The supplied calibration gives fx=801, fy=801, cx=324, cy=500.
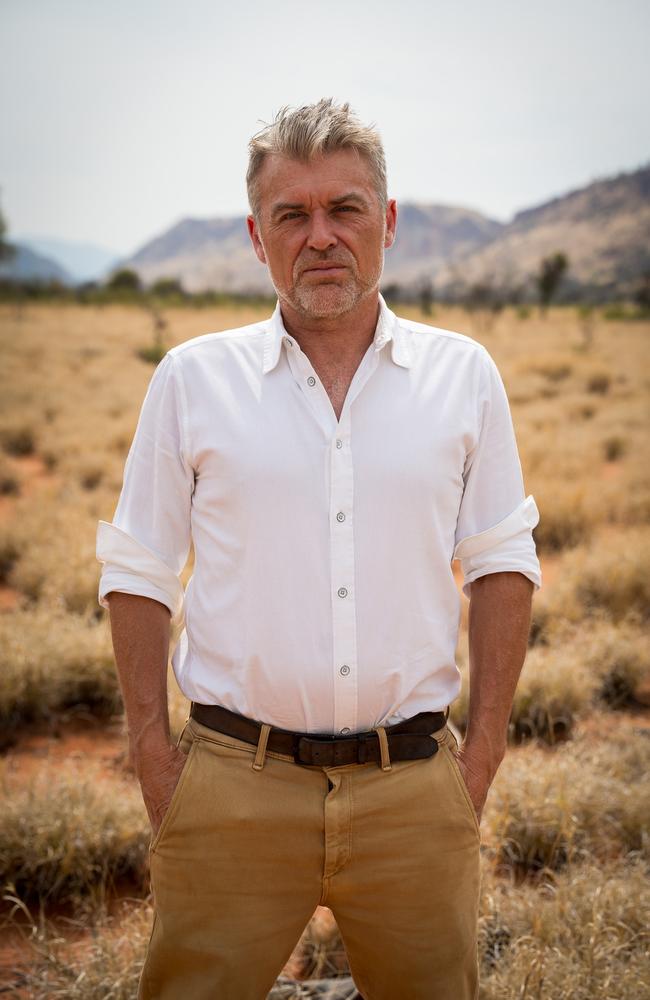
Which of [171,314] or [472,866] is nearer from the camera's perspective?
[472,866]

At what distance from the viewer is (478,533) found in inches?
74.4

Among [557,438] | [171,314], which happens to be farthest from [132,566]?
[171,314]

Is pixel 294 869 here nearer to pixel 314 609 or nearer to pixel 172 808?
pixel 172 808

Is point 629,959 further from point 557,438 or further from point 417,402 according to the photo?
point 557,438

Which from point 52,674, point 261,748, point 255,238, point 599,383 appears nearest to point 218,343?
point 255,238

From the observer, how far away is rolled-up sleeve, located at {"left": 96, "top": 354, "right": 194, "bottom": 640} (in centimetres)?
180

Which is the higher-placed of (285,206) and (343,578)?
(285,206)

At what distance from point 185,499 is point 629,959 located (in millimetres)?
2075

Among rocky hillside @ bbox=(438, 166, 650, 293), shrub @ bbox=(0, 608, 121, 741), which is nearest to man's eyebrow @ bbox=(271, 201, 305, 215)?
shrub @ bbox=(0, 608, 121, 741)

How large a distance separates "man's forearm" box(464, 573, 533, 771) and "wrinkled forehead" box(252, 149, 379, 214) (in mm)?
962

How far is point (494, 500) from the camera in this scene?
1.91 meters

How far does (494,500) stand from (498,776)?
2.06m

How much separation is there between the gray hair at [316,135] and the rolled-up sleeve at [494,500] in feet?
1.84

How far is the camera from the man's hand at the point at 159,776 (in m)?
1.77
